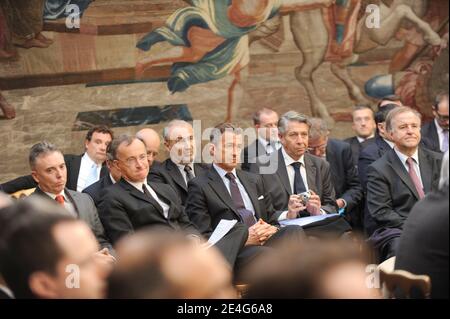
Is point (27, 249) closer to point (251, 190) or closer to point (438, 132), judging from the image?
point (251, 190)

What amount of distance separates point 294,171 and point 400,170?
1151 millimetres

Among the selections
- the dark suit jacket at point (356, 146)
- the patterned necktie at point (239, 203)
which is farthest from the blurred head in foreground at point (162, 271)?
the dark suit jacket at point (356, 146)

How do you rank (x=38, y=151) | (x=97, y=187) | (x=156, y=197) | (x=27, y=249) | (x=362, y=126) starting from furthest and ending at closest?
(x=362, y=126), (x=97, y=187), (x=156, y=197), (x=38, y=151), (x=27, y=249)

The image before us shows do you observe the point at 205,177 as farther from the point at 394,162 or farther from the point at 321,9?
the point at 321,9

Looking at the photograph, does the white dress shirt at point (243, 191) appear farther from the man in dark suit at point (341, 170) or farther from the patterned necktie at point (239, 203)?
the man in dark suit at point (341, 170)

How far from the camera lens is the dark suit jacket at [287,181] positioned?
816cm

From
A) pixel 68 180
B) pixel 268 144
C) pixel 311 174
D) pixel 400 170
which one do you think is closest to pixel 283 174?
pixel 311 174

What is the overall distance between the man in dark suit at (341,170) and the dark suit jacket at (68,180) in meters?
2.39

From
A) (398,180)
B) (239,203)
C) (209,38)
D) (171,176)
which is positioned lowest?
(239,203)

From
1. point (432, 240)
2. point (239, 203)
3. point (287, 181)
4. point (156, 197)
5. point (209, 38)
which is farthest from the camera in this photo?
point (209, 38)

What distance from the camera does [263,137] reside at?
10.1 metres

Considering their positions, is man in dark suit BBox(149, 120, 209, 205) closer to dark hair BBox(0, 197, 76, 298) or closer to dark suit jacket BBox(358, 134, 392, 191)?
dark suit jacket BBox(358, 134, 392, 191)

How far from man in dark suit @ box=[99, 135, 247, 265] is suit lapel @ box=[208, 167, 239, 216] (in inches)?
14.4

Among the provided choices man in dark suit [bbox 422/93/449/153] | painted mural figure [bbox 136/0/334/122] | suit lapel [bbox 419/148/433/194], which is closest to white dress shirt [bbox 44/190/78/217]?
suit lapel [bbox 419/148/433/194]
